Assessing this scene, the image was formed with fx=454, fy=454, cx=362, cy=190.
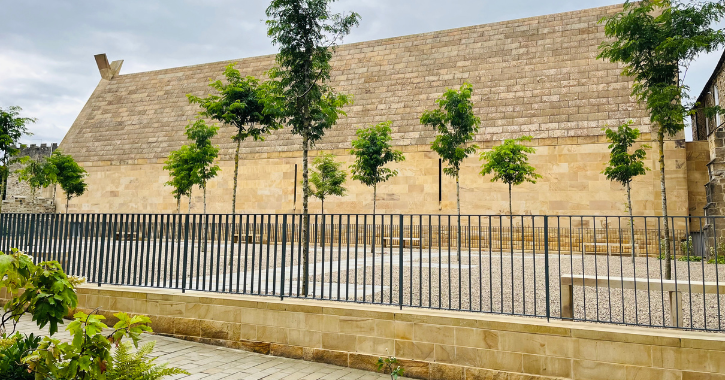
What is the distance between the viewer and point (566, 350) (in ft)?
16.1

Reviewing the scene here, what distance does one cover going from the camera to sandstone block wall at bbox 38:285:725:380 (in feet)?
15.3

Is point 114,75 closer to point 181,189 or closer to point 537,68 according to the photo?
point 181,189

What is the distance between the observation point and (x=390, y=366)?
5.58 meters

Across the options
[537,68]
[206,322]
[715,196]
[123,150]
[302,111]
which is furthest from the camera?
[123,150]

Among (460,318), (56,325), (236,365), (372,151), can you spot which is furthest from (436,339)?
(372,151)

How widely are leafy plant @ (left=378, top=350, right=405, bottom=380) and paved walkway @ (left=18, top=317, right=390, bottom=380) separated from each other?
10cm

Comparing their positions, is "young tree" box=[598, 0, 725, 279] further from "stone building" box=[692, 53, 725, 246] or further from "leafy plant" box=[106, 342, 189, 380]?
"leafy plant" box=[106, 342, 189, 380]

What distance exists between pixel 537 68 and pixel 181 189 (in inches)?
779

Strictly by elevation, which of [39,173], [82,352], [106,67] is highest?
[106,67]

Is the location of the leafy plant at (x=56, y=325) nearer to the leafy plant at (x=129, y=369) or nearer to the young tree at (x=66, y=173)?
the leafy plant at (x=129, y=369)

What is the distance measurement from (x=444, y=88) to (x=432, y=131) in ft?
10.2

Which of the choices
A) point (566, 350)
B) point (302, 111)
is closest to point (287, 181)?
point (302, 111)

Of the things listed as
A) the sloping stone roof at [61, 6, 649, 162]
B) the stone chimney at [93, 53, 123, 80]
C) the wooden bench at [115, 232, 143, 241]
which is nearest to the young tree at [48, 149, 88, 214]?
the sloping stone roof at [61, 6, 649, 162]

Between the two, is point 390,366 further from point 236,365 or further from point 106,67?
point 106,67
